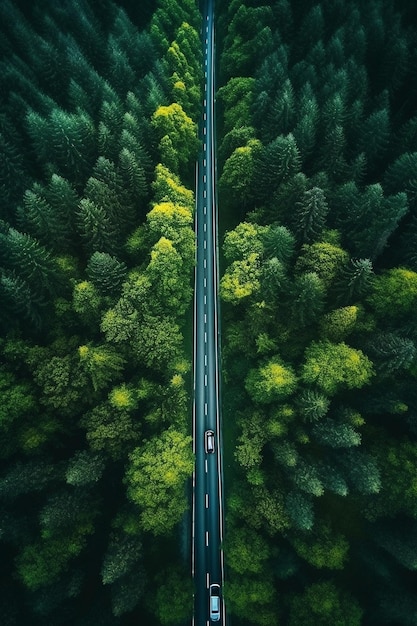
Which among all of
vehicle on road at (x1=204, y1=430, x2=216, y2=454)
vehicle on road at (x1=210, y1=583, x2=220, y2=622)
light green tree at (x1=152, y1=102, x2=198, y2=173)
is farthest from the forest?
vehicle on road at (x1=210, y1=583, x2=220, y2=622)

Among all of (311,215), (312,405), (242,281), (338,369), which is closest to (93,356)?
(242,281)

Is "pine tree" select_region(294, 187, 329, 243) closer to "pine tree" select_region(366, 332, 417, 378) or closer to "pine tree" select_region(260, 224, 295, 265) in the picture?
"pine tree" select_region(260, 224, 295, 265)

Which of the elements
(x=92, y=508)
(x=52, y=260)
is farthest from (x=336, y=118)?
(x=92, y=508)

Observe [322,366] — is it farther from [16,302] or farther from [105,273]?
[16,302]

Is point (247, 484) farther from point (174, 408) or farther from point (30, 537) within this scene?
point (30, 537)

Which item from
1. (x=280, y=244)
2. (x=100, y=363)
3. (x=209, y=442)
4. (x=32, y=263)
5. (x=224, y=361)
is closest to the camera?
(x=100, y=363)

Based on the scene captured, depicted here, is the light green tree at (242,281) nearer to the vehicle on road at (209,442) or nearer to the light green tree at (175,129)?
the vehicle on road at (209,442)
